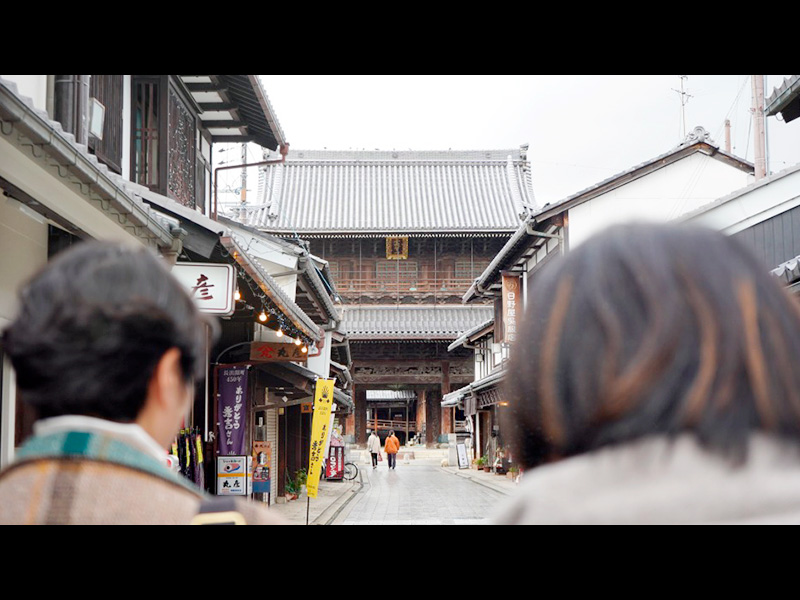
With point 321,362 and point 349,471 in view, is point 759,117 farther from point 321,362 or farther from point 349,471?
point 349,471

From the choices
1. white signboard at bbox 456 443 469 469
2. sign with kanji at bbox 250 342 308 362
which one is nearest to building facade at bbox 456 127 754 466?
sign with kanji at bbox 250 342 308 362

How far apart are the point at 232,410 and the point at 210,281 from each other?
4.88 metres

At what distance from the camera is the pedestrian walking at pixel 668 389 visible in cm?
119

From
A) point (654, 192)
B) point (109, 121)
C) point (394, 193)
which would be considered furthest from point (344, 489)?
point (394, 193)

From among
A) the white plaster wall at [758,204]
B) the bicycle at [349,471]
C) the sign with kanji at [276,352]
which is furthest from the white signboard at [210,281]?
the bicycle at [349,471]

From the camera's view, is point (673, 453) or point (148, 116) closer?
point (673, 453)

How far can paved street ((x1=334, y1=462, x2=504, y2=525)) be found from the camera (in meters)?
16.1

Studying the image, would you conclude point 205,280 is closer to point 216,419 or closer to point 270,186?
point 216,419

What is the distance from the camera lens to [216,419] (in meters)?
13.4

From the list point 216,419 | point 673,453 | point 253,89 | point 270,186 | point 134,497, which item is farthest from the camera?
point 270,186

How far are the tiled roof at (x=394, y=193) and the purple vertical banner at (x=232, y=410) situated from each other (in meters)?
22.8

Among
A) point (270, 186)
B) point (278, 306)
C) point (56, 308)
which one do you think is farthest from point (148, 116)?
point (270, 186)

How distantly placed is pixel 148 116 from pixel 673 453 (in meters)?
11.4

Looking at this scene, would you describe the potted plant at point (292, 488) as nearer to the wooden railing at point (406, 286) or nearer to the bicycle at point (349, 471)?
the bicycle at point (349, 471)
